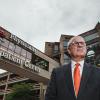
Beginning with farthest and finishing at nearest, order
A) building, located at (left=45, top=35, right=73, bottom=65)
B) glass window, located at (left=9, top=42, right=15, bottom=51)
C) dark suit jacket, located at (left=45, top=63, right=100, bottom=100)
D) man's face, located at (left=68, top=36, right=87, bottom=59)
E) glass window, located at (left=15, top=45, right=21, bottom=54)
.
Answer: building, located at (left=45, top=35, right=73, bottom=65), glass window, located at (left=15, top=45, right=21, bottom=54), glass window, located at (left=9, top=42, right=15, bottom=51), man's face, located at (left=68, top=36, right=87, bottom=59), dark suit jacket, located at (left=45, top=63, right=100, bottom=100)

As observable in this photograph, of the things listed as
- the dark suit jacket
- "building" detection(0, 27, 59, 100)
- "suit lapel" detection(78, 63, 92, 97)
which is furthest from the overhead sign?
"suit lapel" detection(78, 63, 92, 97)

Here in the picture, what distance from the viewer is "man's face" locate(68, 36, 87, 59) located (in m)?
2.31

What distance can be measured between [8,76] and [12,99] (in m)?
16.4

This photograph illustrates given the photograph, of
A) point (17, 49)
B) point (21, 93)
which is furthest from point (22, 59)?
point (21, 93)

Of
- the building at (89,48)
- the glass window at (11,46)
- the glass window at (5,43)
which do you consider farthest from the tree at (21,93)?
the glass window at (5,43)

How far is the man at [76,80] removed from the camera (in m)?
2.20

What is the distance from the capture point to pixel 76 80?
2275 mm

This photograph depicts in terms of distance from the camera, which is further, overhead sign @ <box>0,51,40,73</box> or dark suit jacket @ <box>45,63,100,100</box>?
overhead sign @ <box>0,51,40,73</box>

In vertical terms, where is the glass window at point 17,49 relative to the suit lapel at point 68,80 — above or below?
above

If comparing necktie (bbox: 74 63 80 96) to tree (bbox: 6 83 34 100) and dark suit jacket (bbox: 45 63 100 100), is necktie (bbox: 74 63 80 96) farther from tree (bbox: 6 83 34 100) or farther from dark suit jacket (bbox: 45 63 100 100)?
tree (bbox: 6 83 34 100)

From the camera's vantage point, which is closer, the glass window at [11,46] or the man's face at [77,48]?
the man's face at [77,48]

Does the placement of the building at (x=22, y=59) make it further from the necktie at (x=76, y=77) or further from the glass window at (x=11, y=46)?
the necktie at (x=76, y=77)

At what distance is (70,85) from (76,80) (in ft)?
0.24

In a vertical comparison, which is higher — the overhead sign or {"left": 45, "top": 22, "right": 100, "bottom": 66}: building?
{"left": 45, "top": 22, "right": 100, "bottom": 66}: building
